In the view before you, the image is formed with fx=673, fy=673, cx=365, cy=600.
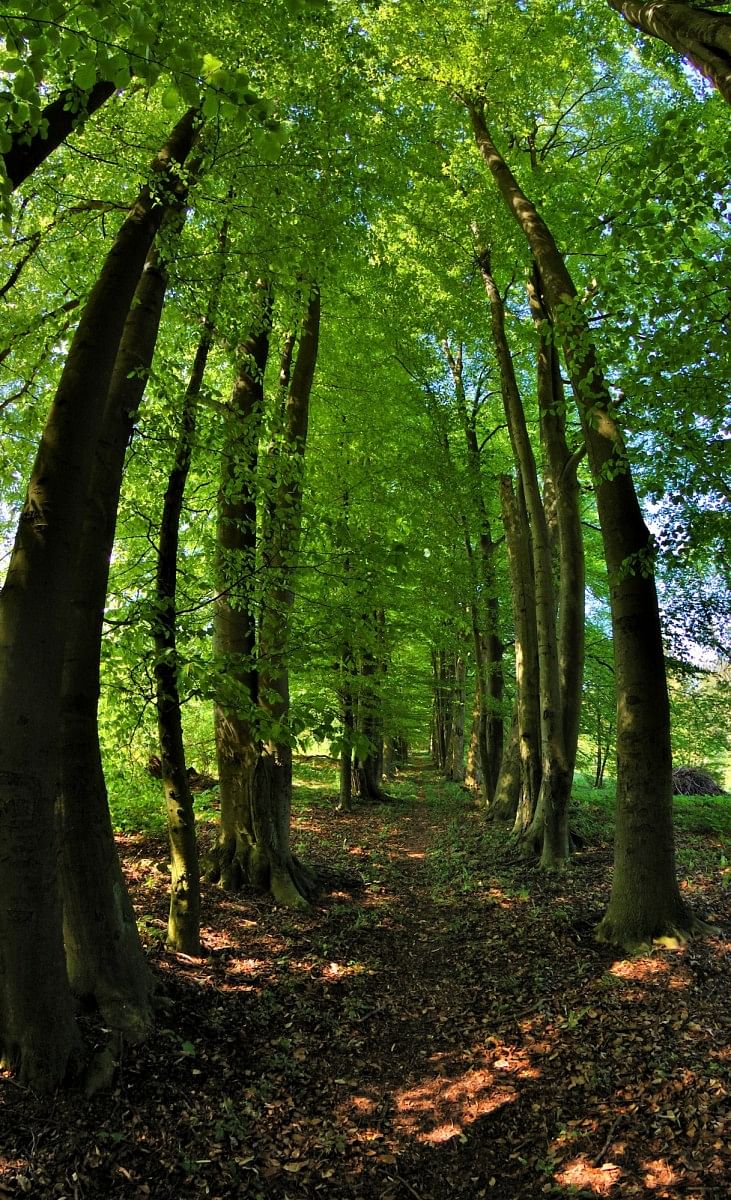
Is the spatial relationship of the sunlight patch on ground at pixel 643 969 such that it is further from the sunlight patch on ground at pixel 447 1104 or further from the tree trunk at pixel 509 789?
the tree trunk at pixel 509 789

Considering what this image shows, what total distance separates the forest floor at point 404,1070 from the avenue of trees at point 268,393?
441 millimetres

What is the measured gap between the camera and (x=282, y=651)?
595 cm

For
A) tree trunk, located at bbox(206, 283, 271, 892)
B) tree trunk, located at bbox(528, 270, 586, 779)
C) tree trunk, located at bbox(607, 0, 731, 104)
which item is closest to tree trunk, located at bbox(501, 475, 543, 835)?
tree trunk, located at bbox(528, 270, 586, 779)

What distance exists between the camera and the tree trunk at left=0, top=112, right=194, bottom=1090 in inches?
133

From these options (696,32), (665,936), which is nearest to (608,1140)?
(665,936)

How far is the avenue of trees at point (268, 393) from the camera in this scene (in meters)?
Result: 3.55

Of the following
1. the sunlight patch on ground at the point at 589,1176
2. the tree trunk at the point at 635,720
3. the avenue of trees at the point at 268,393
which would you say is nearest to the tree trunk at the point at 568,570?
the avenue of trees at the point at 268,393

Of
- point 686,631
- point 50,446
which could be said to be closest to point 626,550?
point 686,631

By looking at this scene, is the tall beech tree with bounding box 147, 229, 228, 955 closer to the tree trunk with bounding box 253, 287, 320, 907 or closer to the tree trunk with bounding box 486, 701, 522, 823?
the tree trunk with bounding box 253, 287, 320, 907

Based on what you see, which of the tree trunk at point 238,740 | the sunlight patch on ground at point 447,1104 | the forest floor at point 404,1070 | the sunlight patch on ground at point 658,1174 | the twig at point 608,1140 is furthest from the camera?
the tree trunk at point 238,740

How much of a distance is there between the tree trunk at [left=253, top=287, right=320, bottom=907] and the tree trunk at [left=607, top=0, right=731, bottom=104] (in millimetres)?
3187

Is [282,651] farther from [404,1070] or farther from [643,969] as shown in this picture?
[643,969]

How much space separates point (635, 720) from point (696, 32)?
488 centimetres

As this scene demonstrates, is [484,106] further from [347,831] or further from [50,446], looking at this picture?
[347,831]
